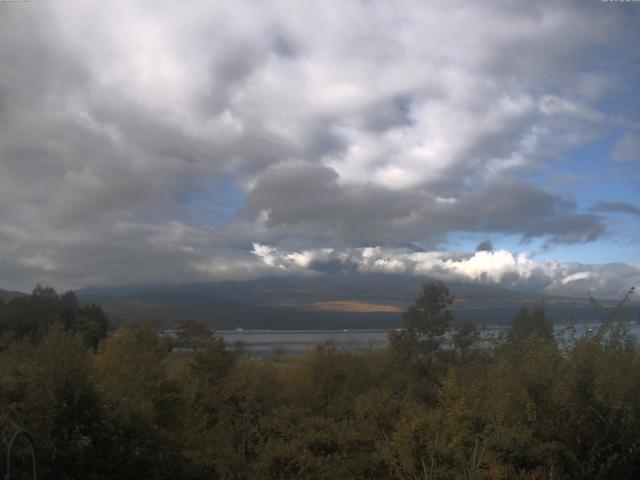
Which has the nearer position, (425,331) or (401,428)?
(401,428)

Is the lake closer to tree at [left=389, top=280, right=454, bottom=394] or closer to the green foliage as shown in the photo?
tree at [left=389, top=280, right=454, bottom=394]

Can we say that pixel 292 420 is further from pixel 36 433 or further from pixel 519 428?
pixel 36 433

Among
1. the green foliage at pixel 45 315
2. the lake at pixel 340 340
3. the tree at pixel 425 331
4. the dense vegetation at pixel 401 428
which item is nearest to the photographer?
the dense vegetation at pixel 401 428

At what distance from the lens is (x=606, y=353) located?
12078 millimetres

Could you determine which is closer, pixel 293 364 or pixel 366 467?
pixel 366 467

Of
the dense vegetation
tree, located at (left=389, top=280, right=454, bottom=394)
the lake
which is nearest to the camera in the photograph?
the dense vegetation

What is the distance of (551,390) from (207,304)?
606 feet

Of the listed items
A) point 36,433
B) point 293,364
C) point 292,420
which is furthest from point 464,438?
point 293,364

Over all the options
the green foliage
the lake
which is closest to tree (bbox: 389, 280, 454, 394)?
the lake

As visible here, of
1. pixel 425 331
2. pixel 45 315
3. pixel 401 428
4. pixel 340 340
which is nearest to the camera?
pixel 401 428

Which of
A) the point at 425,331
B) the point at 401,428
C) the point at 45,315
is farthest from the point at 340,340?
the point at 401,428

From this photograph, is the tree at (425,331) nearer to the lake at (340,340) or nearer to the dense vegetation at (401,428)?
the lake at (340,340)

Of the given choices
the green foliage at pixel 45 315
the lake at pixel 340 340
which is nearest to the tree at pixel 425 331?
the lake at pixel 340 340

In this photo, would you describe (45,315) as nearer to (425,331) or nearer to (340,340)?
(340,340)
